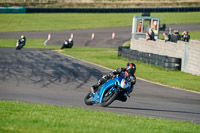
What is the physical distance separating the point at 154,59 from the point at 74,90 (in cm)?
966

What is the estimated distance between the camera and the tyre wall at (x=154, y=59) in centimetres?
2246

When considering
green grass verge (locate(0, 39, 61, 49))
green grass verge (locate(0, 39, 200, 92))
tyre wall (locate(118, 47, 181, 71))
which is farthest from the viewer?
green grass verge (locate(0, 39, 61, 49))

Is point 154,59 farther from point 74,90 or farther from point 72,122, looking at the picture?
point 72,122

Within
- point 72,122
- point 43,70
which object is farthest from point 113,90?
point 43,70

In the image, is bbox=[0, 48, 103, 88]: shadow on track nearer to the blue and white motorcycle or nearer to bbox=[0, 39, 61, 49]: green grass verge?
the blue and white motorcycle

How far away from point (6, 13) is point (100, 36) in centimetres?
1960

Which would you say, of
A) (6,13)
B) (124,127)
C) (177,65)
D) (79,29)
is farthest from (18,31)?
(124,127)

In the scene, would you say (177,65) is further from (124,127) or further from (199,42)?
(124,127)

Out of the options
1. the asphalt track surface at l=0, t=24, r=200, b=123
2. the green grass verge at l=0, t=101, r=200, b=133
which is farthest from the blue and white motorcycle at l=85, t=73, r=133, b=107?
the green grass verge at l=0, t=101, r=200, b=133

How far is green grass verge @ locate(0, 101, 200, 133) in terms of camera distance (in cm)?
704

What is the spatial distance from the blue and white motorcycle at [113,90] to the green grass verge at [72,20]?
130 feet

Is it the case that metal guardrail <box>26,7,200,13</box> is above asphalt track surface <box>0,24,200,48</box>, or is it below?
above

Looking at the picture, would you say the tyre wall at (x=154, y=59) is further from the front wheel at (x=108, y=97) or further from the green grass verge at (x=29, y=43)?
the front wheel at (x=108, y=97)

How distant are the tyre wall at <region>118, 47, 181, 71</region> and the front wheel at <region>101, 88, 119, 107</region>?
36.7 ft
